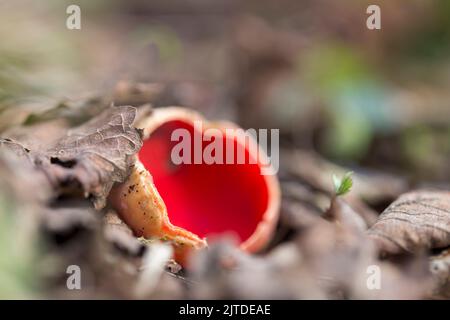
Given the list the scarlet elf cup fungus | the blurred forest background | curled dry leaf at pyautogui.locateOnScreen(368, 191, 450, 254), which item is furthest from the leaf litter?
the blurred forest background

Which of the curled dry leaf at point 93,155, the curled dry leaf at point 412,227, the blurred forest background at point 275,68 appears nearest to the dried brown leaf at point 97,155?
the curled dry leaf at point 93,155

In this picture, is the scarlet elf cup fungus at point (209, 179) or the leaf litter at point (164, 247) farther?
the scarlet elf cup fungus at point (209, 179)

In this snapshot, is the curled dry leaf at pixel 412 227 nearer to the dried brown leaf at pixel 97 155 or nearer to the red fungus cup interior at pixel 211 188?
the red fungus cup interior at pixel 211 188

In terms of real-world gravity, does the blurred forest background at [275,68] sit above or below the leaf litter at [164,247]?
above

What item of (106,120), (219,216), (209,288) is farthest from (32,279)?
(219,216)

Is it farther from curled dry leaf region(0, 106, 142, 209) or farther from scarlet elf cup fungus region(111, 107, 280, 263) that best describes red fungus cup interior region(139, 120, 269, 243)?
curled dry leaf region(0, 106, 142, 209)

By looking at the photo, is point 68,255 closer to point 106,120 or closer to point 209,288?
point 209,288

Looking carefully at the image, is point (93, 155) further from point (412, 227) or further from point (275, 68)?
point (275, 68)
